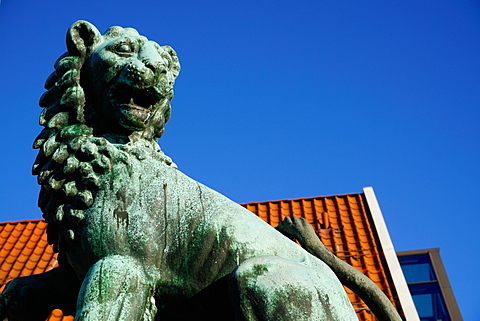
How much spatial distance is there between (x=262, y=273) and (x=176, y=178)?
603 mm

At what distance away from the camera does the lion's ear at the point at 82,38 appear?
2773 mm

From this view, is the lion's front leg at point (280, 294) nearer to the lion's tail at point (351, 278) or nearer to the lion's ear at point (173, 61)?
the lion's tail at point (351, 278)

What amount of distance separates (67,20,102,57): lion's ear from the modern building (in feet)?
16.9

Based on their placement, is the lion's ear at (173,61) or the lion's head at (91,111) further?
the lion's ear at (173,61)

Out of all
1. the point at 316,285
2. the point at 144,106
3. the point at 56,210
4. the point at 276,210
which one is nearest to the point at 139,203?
the point at 56,210

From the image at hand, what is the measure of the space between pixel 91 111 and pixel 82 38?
38 cm

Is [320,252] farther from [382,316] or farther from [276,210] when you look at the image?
[276,210]

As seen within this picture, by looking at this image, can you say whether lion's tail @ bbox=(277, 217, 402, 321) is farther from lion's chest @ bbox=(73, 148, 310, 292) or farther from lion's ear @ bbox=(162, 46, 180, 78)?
lion's ear @ bbox=(162, 46, 180, 78)

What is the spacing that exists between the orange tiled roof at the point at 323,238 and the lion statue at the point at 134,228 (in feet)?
16.2

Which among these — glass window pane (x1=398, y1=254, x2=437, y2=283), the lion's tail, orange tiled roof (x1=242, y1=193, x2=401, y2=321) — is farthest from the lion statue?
glass window pane (x1=398, y1=254, x2=437, y2=283)

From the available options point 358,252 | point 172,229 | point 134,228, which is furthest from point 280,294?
point 358,252

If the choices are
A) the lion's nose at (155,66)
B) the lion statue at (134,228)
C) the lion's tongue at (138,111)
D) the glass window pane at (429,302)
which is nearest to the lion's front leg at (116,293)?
the lion statue at (134,228)

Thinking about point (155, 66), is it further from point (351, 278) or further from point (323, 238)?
point (323, 238)

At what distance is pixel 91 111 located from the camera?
2.72 m
